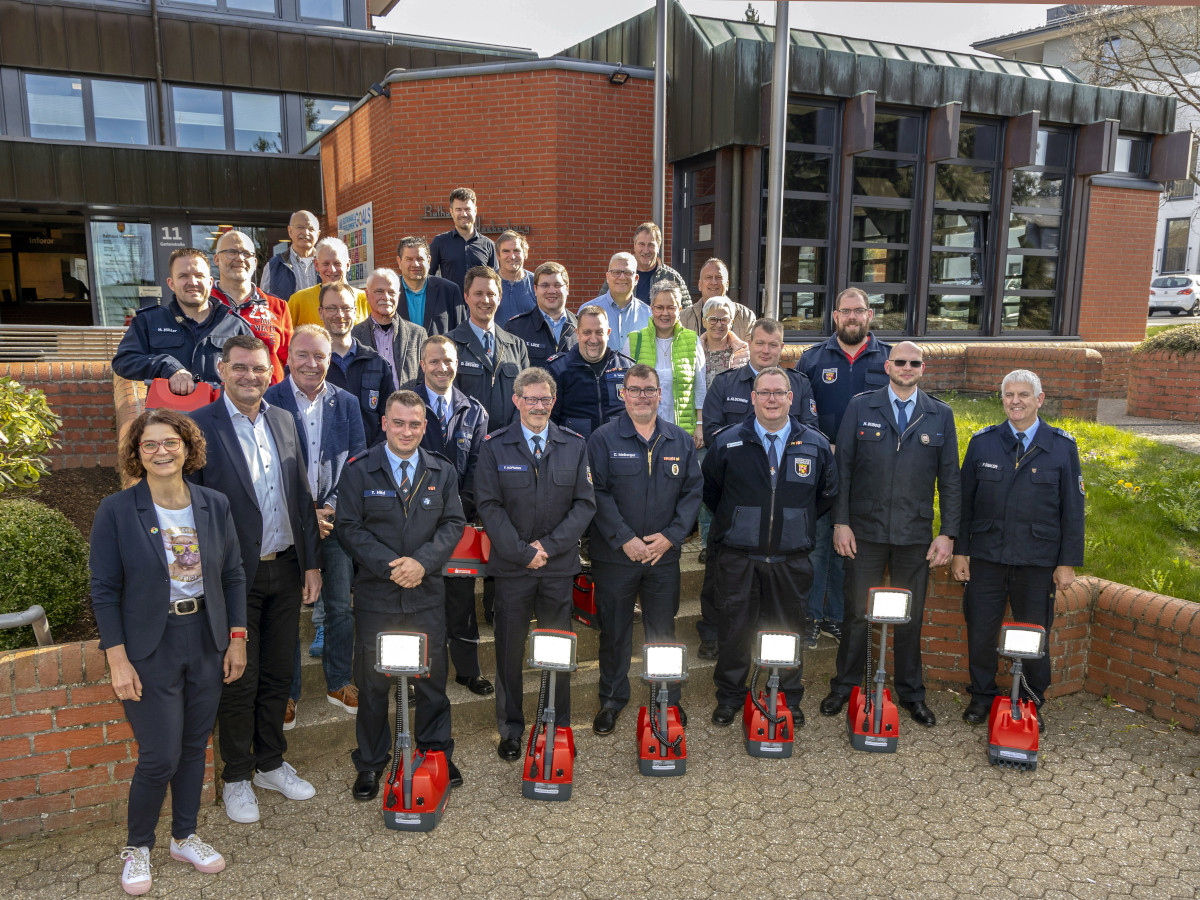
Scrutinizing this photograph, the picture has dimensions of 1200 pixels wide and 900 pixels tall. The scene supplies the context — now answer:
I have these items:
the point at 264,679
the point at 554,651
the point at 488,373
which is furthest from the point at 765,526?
the point at 264,679

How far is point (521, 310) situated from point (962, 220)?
8.93 meters

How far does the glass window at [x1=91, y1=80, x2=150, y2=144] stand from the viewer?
17.9 m

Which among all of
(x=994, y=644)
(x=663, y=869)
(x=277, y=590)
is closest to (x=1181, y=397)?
(x=994, y=644)

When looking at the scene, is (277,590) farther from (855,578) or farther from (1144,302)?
(1144,302)

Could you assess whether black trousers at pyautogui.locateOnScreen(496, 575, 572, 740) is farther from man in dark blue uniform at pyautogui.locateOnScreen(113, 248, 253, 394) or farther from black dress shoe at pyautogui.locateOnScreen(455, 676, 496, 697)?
man in dark blue uniform at pyautogui.locateOnScreen(113, 248, 253, 394)

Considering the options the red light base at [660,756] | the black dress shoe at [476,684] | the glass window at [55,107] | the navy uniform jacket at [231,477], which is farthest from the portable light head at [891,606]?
the glass window at [55,107]

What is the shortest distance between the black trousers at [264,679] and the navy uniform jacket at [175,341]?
4.56 ft

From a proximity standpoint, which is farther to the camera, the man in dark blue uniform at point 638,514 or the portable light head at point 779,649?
the man in dark blue uniform at point 638,514

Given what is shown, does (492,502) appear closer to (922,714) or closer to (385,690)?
(385,690)

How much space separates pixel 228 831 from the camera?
4.01 metres

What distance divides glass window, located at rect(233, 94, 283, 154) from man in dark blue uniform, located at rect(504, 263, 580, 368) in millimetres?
15320

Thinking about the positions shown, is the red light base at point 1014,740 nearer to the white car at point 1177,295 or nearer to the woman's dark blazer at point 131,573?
the woman's dark blazer at point 131,573

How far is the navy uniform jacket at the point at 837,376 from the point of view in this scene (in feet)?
18.8

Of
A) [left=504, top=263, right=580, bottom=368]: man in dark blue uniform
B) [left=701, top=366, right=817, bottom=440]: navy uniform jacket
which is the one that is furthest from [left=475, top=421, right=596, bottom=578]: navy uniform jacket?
[left=504, top=263, right=580, bottom=368]: man in dark blue uniform
